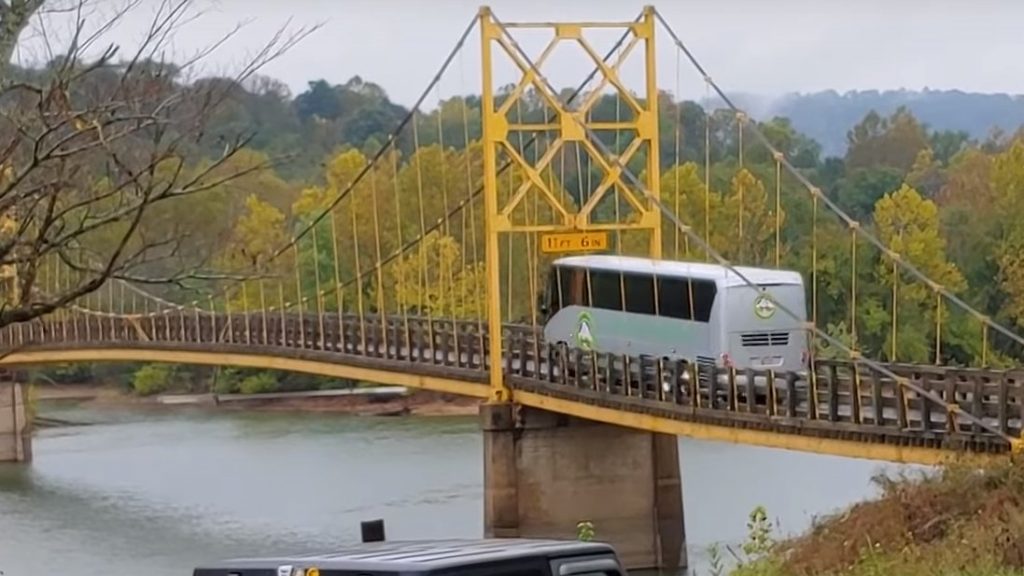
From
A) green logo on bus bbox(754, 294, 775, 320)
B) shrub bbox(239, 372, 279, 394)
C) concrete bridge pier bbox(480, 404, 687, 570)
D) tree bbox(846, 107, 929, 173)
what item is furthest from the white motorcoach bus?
tree bbox(846, 107, 929, 173)

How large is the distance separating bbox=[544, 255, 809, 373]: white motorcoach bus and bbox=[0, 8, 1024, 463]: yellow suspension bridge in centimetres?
69

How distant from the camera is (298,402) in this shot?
221 ft

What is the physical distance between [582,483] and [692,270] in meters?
4.45

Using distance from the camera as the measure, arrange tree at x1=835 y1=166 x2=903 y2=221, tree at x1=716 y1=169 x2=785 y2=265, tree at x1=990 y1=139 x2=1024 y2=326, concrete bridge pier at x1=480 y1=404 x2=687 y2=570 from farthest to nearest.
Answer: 1. tree at x1=835 y1=166 x2=903 y2=221
2. tree at x1=990 y1=139 x2=1024 y2=326
3. tree at x1=716 y1=169 x2=785 y2=265
4. concrete bridge pier at x1=480 y1=404 x2=687 y2=570

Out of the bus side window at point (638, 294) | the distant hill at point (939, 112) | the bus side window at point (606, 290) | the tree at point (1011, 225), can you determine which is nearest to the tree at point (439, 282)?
the bus side window at point (606, 290)

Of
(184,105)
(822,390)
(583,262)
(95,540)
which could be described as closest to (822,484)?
(583,262)

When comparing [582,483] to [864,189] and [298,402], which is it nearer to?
[864,189]

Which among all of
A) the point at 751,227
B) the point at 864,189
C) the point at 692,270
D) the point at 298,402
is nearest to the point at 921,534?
the point at 692,270

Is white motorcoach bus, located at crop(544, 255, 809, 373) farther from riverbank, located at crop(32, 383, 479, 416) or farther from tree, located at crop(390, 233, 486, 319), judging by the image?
riverbank, located at crop(32, 383, 479, 416)

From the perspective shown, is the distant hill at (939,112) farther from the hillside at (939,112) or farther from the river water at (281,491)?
the river water at (281,491)

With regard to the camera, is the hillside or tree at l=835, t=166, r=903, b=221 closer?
tree at l=835, t=166, r=903, b=221

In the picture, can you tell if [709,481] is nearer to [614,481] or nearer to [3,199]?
[614,481]

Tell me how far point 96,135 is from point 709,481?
29.5 m

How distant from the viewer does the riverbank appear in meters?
61.3
